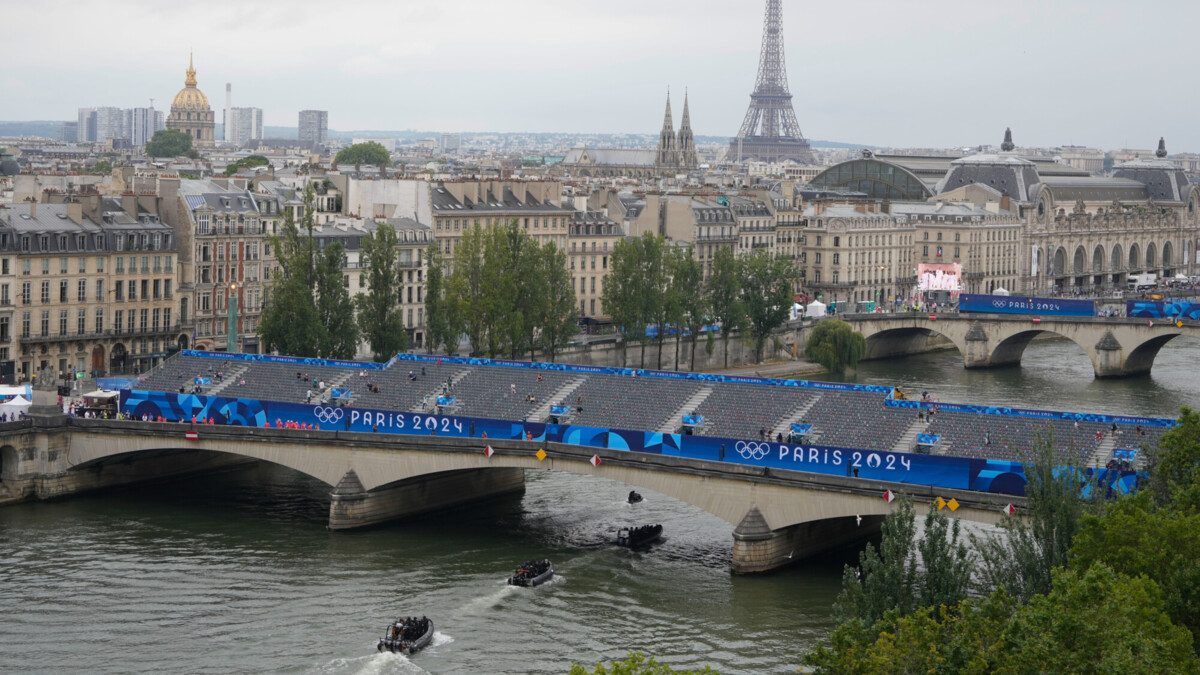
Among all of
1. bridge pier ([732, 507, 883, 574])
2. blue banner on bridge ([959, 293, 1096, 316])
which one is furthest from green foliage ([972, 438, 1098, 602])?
blue banner on bridge ([959, 293, 1096, 316])

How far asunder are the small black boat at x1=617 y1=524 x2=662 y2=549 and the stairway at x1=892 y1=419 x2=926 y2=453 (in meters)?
9.20

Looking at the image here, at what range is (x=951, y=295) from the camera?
16312 cm

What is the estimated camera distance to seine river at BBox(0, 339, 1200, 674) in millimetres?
54844

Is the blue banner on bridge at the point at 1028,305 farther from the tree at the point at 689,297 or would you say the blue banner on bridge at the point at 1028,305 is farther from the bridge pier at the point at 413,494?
the bridge pier at the point at 413,494

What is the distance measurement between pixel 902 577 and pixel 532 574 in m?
16.4

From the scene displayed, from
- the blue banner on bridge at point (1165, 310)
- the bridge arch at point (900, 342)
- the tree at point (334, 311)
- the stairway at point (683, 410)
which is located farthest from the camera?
the bridge arch at point (900, 342)

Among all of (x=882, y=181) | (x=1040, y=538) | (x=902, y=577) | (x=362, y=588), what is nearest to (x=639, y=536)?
(x=362, y=588)

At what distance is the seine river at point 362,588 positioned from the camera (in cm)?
5484

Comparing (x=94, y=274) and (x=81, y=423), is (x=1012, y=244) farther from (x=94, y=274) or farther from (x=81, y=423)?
(x=81, y=423)

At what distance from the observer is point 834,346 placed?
417 feet

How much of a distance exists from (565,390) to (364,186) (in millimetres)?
53351

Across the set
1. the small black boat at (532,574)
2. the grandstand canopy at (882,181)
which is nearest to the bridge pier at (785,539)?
the small black boat at (532,574)

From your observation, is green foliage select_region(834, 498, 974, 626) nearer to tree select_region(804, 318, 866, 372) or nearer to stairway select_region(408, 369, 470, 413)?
stairway select_region(408, 369, 470, 413)

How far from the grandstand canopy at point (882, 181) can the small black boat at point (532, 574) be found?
443ft
